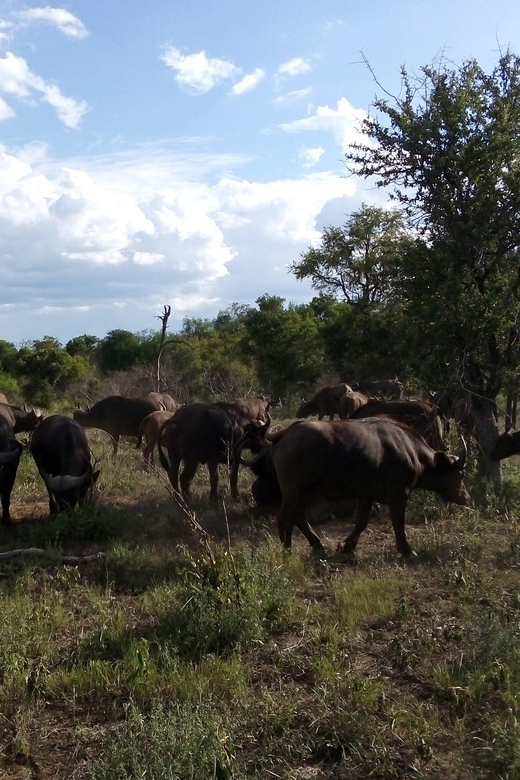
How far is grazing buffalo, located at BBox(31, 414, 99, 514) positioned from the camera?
33.3ft

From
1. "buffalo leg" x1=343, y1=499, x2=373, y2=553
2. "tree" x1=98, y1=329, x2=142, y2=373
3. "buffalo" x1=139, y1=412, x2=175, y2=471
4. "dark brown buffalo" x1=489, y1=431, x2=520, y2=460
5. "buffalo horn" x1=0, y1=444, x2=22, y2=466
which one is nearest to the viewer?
"buffalo leg" x1=343, y1=499, x2=373, y2=553

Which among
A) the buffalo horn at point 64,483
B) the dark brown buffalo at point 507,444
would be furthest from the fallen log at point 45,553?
the dark brown buffalo at point 507,444

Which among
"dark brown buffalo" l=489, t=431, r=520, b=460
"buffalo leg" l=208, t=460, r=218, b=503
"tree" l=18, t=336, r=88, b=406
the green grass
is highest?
"tree" l=18, t=336, r=88, b=406

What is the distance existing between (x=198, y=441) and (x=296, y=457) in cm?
300

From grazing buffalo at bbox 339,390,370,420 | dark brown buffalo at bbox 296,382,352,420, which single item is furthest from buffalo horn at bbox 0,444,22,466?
dark brown buffalo at bbox 296,382,352,420

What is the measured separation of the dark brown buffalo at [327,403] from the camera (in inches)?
752

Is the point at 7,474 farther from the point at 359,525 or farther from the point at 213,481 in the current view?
the point at 359,525

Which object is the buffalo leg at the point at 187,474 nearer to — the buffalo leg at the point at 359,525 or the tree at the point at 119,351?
the buffalo leg at the point at 359,525

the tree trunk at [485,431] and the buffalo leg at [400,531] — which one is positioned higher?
the tree trunk at [485,431]

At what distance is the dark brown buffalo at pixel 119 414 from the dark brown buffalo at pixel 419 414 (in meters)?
4.84

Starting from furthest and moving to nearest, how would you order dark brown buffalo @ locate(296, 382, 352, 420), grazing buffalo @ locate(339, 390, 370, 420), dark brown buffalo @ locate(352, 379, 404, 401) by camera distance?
dark brown buffalo @ locate(352, 379, 404, 401) → dark brown buffalo @ locate(296, 382, 352, 420) → grazing buffalo @ locate(339, 390, 370, 420)

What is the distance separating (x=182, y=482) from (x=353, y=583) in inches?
170

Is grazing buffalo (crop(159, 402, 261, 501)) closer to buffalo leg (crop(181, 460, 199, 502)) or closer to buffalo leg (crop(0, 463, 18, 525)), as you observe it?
buffalo leg (crop(181, 460, 199, 502))

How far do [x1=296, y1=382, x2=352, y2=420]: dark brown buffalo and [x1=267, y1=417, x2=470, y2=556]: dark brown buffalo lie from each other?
911 centimetres
